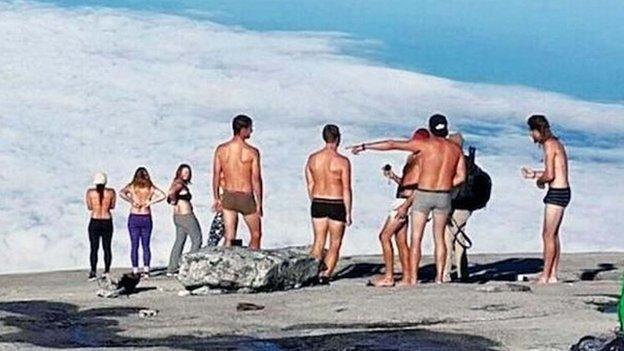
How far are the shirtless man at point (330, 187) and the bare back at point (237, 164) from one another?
64 cm

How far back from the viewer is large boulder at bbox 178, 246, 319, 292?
1727cm

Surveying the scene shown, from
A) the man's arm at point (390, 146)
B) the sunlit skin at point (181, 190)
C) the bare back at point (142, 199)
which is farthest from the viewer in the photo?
the bare back at point (142, 199)

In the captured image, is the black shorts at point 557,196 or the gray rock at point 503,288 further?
the black shorts at point 557,196

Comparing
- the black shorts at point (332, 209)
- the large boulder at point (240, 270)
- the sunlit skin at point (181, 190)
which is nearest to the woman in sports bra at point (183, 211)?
→ the sunlit skin at point (181, 190)

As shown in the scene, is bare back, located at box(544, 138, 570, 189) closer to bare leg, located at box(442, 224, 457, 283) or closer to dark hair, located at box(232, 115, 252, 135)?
bare leg, located at box(442, 224, 457, 283)

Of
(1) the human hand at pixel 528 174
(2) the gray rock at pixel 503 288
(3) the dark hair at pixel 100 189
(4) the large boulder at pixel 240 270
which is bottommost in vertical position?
(2) the gray rock at pixel 503 288

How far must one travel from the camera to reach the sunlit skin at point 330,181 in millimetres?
17781

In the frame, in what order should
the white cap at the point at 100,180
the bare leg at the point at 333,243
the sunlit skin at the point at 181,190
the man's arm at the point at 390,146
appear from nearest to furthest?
the man's arm at the point at 390,146 < the bare leg at the point at 333,243 < the sunlit skin at the point at 181,190 < the white cap at the point at 100,180

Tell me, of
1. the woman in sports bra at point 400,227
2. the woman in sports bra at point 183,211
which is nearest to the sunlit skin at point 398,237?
the woman in sports bra at point 400,227

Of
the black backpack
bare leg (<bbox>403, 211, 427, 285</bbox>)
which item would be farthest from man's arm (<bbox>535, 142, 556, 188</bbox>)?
bare leg (<bbox>403, 211, 427, 285</bbox>)

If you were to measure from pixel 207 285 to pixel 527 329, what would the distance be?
4.57 meters

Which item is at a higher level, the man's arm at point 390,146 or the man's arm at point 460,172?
the man's arm at point 390,146

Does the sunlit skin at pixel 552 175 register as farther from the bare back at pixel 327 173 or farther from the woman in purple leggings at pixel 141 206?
the woman in purple leggings at pixel 141 206

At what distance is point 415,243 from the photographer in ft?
56.3
